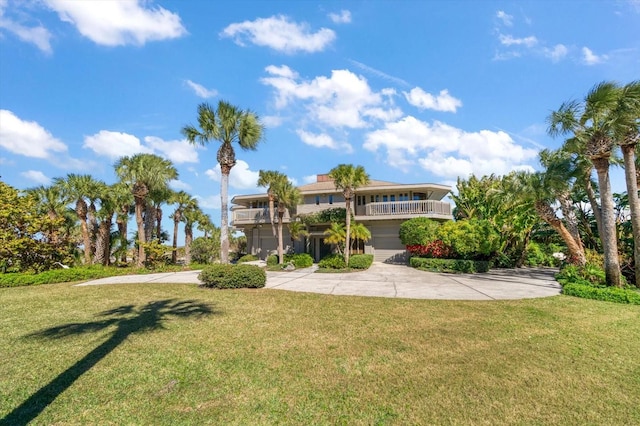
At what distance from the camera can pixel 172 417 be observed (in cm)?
364

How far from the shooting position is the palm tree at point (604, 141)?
10.6m

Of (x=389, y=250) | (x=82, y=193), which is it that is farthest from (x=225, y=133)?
(x=389, y=250)

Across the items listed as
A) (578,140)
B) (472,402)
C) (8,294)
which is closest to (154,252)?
(8,294)

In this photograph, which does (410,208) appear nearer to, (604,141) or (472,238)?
(472,238)

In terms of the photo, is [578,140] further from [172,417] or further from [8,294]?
[8,294]

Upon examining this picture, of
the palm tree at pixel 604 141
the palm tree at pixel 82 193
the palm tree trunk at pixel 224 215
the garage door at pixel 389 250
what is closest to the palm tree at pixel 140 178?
the palm tree at pixel 82 193

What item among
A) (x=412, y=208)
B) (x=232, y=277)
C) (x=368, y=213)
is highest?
(x=412, y=208)

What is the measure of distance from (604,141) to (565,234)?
5.70 metres

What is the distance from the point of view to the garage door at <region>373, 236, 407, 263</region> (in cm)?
2478

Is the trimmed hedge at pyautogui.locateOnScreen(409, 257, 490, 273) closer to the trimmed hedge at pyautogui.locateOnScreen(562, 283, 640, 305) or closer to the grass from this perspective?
the trimmed hedge at pyautogui.locateOnScreen(562, 283, 640, 305)

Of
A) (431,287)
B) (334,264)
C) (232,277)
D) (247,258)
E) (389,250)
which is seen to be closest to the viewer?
(232,277)

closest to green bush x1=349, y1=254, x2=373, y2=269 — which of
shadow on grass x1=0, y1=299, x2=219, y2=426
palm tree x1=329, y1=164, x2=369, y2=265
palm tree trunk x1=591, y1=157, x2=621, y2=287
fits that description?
palm tree x1=329, y1=164, x2=369, y2=265

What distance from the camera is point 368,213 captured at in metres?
24.6

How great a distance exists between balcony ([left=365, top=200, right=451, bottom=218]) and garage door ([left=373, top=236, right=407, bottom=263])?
2.62m
